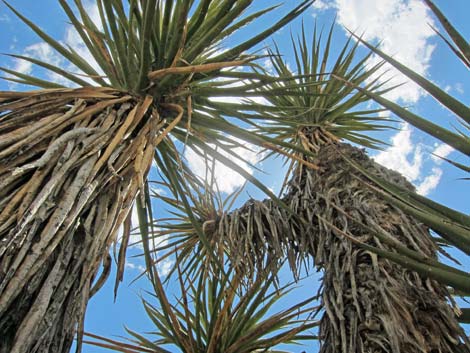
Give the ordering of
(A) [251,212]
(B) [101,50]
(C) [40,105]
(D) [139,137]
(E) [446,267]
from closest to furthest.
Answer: (E) [446,267], (C) [40,105], (D) [139,137], (B) [101,50], (A) [251,212]

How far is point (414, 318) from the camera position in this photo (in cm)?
153

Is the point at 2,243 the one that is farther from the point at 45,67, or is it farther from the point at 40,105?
the point at 45,67

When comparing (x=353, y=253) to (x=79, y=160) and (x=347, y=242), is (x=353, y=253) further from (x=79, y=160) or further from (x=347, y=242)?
(x=79, y=160)

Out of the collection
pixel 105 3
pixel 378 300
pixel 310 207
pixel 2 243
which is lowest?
pixel 2 243

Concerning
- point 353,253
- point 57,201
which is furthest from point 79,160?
point 353,253

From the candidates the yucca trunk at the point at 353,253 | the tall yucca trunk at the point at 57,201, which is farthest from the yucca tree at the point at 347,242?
the tall yucca trunk at the point at 57,201

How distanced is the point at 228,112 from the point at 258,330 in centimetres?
144

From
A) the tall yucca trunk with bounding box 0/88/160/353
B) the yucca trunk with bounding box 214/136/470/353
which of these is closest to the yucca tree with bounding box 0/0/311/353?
the tall yucca trunk with bounding box 0/88/160/353

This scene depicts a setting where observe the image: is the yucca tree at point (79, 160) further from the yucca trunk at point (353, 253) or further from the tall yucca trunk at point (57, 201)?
the yucca trunk at point (353, 253)

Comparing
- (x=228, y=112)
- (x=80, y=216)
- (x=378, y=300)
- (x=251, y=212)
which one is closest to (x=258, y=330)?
(x=251, y=212)

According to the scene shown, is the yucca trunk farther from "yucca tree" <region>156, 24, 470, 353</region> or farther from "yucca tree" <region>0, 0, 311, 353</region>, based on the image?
"yucca tree" <region>0, 0, 311, 353</region>

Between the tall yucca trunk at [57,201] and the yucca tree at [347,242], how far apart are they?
0.65 meters

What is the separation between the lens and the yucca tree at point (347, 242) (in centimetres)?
146

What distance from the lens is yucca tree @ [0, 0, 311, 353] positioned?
3.43 ft
